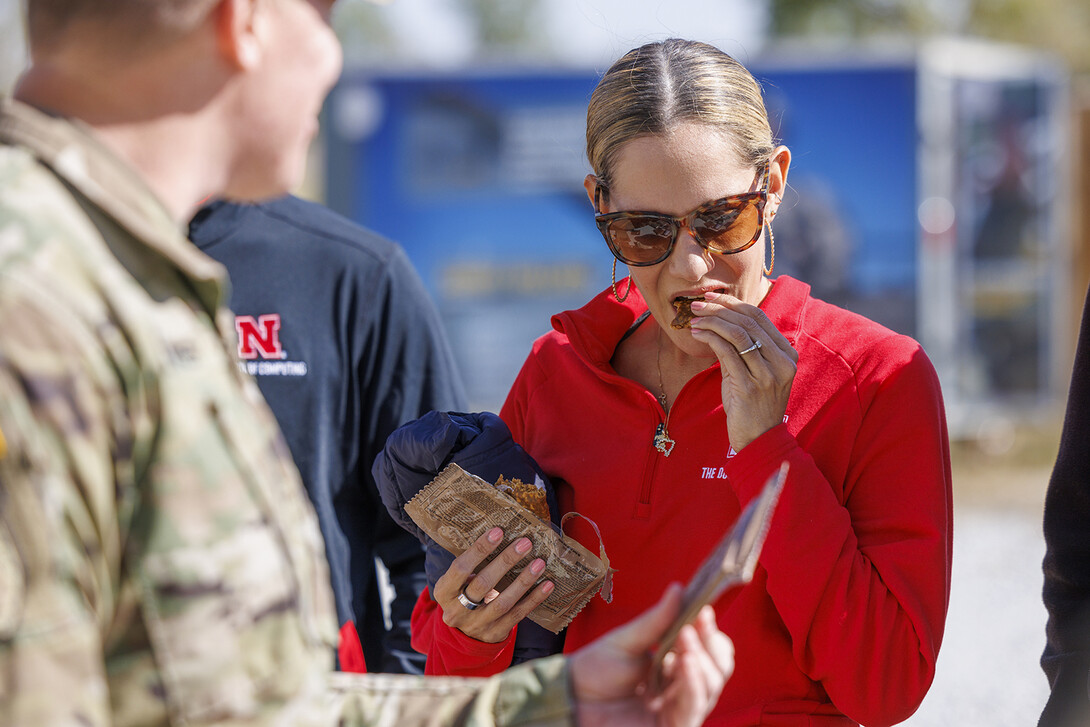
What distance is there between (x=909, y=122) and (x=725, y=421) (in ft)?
26.2

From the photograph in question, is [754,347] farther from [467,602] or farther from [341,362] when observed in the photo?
[341,362]

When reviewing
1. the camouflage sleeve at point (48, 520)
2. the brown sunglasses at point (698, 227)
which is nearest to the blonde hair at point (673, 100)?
the brown sunglasses at point (698, 227)

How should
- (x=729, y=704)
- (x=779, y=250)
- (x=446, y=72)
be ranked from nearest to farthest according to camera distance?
1. (x=729, y=704)
2. (x=779, y=250)
3. (x=446, y=72)

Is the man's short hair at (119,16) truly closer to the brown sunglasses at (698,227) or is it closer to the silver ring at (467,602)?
the brown sunglasses at (698,227)

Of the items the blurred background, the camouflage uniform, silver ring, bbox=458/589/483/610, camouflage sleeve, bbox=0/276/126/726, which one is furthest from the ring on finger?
the blurred background

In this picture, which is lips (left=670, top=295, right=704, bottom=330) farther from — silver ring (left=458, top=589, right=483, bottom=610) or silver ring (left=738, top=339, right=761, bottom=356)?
silver ring (left=458, top=589, right=483, bottom=610)

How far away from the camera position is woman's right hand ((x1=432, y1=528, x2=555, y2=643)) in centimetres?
200

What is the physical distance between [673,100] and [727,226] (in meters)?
0.28

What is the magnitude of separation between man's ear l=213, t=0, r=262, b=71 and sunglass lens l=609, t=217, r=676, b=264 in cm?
106

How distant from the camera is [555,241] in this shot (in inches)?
372

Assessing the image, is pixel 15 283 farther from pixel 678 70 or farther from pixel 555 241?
pixel 555 241

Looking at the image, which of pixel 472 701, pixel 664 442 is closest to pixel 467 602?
pixel 664 442

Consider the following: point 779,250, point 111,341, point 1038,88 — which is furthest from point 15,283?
point 1038,88

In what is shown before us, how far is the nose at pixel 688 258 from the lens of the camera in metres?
2.10
